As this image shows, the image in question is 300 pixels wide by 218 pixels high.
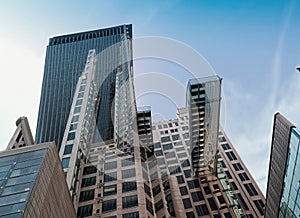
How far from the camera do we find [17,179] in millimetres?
27547

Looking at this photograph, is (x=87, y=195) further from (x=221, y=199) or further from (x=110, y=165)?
(x=221, y=199)

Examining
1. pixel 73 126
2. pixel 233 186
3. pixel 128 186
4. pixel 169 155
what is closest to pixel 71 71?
pixel 73 126

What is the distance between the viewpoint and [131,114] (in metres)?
79.3

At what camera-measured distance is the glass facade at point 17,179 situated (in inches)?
953

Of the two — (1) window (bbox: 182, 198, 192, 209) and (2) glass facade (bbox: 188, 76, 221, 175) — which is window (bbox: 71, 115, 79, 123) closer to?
(2) glass facade (bbox: 188, 76, 221, 175)

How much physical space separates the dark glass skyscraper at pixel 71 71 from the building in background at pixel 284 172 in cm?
5845

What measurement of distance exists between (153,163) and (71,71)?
8487cm

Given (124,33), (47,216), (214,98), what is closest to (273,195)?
(214,98)

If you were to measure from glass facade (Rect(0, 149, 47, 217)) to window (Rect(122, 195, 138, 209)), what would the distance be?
24.0 meters

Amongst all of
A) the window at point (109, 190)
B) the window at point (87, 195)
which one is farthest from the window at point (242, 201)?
the window at point (87, 195)

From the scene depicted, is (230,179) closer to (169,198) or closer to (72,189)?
(169,198)

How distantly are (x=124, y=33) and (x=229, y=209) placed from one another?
122348 millimetres

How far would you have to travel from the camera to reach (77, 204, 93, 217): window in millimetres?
52719

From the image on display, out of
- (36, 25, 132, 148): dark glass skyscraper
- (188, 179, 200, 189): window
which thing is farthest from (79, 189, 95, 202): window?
(36, 25, 132, 148): dark glass skyscraper
